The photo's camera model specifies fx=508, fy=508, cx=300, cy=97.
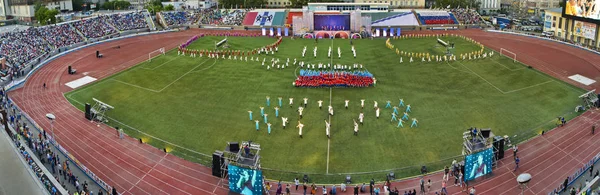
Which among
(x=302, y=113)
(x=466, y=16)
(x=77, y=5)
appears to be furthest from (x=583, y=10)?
(x=77, y=5)

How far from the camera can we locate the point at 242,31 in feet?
332

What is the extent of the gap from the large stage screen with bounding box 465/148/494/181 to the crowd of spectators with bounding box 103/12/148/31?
3087 inches

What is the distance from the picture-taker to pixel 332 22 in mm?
95375

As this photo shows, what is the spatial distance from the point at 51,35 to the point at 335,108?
55.0m

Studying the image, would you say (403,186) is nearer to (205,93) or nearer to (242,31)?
(205,93)

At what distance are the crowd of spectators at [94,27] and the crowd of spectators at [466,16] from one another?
68.0 m

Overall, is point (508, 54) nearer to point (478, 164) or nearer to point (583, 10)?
point (583, 10)

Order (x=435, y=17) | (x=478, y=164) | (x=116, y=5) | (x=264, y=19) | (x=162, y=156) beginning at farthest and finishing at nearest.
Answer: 1. (x=116, y=5)
2. (x=264, y=19)
3. (x=435, y=17)
4. (x=162, y=156)
5. (x=478, y=164)

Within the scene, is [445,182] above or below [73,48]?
below

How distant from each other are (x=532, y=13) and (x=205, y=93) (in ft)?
335

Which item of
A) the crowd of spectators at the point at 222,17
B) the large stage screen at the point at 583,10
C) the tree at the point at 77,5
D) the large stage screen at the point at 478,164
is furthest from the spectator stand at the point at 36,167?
the tree at the point at 77,5

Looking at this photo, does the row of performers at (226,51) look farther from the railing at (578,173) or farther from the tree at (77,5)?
the tree at (77,5)

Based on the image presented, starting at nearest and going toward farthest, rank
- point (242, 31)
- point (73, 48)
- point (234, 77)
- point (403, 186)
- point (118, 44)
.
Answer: point (403, 186) → point (234, 77) → point (73, 48) → point (118, 44) → point (242, 31)

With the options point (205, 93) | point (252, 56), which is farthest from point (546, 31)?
point (205, 93)
